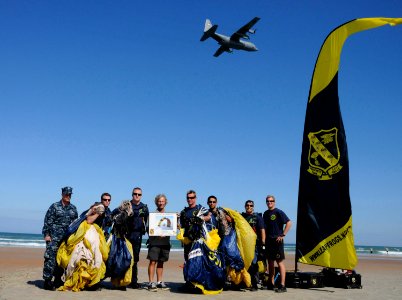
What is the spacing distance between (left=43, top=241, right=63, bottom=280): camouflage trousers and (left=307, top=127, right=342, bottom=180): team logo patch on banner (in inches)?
174

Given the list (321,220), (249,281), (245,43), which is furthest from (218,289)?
(245,43)

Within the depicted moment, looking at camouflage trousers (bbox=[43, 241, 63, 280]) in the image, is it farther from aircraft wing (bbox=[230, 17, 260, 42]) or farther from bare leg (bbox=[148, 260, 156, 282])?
aircraft wing (bbox=[230, 17, 260, 42])

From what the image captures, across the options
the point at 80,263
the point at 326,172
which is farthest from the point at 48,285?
the point at 326,172

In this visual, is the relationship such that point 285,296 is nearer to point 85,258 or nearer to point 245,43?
point 85,258

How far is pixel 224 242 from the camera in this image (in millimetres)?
6832

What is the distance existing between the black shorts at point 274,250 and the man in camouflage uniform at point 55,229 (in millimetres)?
3375

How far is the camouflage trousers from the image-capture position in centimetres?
629

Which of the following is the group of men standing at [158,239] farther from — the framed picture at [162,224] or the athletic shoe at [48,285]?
the framed picture at [162,224]

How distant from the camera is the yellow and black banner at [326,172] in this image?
259 inches

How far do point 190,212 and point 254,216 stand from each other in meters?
1.37

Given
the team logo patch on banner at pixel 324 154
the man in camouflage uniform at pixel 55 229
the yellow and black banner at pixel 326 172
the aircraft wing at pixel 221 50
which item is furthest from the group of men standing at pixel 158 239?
the aircraft wing at pixel 221 50

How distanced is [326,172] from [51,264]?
4732mm

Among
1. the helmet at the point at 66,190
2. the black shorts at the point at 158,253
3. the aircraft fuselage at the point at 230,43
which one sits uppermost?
the aircraft fuselage at the point at 230,43

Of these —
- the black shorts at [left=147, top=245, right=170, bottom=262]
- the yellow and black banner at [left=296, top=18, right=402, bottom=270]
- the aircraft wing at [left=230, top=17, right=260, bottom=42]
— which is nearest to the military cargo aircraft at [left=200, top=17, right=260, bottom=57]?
the aircraft wing at [left=230, top=17, right=260, bottom=42]
